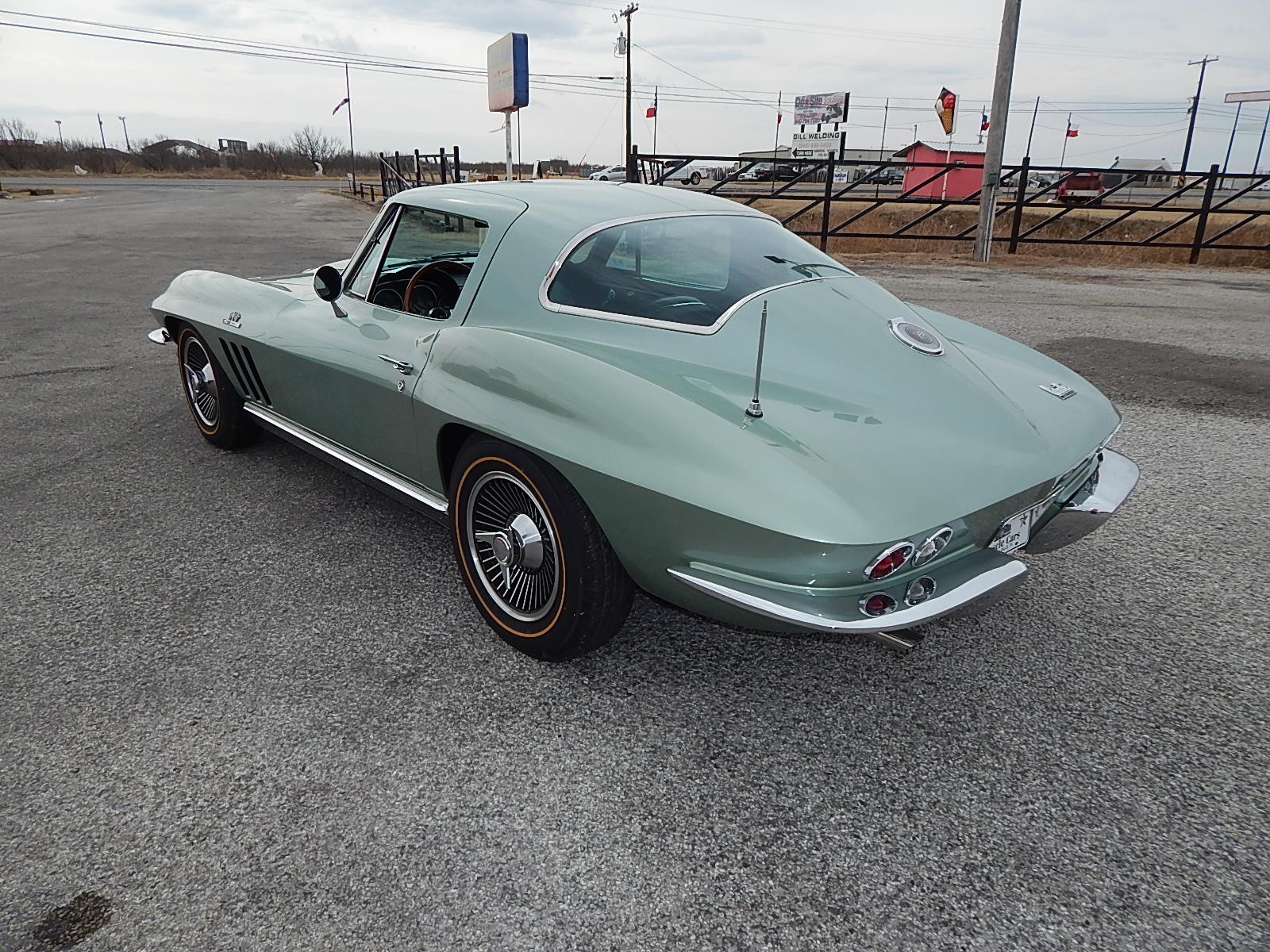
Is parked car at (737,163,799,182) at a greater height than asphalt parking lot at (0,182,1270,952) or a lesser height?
greater

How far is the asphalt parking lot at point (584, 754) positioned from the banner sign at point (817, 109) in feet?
213

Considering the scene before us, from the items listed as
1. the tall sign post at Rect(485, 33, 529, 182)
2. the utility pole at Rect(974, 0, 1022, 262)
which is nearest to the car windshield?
the utility pole at Rect(974, 0, 1022, 262)

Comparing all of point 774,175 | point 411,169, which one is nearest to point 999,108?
point 774,175

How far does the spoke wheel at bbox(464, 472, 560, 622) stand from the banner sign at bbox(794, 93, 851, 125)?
215 ft

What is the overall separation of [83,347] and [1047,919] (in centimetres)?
781

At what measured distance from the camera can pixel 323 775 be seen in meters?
2.19

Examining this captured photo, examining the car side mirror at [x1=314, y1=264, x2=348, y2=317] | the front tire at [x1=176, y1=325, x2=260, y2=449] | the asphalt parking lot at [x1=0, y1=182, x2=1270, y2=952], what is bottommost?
the asphalt parking lot at [x1=0, y1=182, x2=1270, y2=952]

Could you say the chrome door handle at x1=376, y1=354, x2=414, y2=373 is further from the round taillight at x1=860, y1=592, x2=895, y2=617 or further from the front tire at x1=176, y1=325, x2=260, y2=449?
the round taillight at x1=860, y1=592, x2=895, y2=617

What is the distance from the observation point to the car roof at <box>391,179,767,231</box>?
2.94 meters

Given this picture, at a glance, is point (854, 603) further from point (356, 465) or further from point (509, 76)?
point (509, 76)

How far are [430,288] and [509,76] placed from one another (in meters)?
19.2

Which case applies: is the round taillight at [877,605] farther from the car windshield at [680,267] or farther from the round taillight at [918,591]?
the car windshield at [680,267]

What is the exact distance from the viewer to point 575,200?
307cm

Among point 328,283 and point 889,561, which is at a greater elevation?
point 328,283
